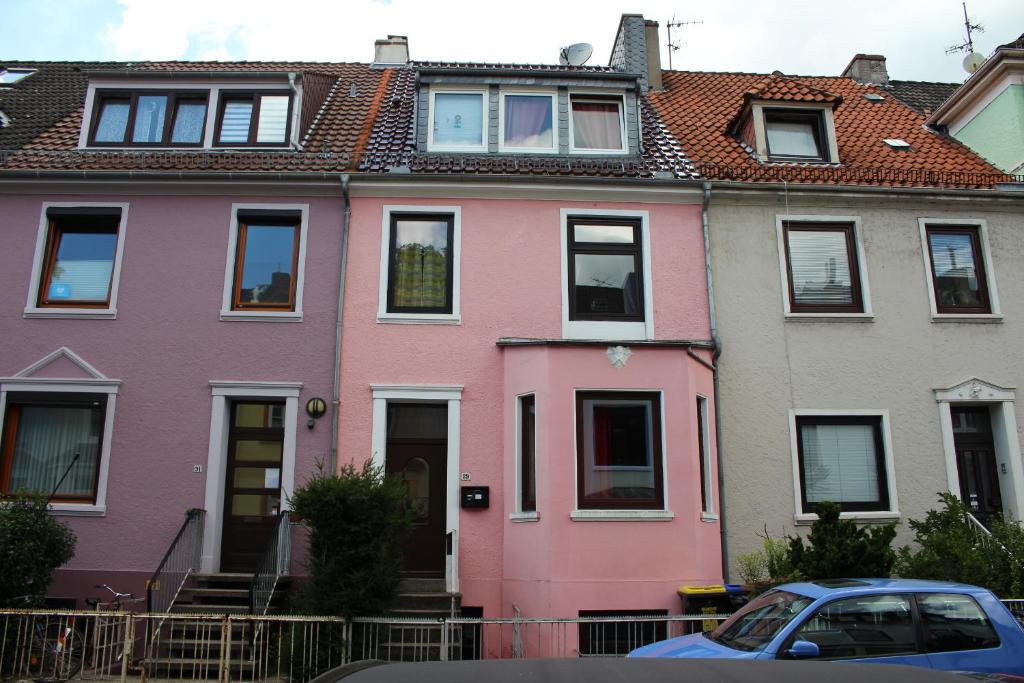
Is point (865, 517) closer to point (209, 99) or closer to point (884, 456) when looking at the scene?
point (884, 456)

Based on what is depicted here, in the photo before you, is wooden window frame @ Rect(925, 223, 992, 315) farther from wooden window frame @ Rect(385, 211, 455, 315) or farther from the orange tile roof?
wooden window frame @ Rect(385, 211, 455, 315)

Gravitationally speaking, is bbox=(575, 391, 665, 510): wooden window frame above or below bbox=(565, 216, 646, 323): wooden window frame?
below

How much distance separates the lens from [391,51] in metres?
20.0

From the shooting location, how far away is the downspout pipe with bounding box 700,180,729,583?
12.5 meters

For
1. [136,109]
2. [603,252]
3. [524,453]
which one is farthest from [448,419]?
[136,109]

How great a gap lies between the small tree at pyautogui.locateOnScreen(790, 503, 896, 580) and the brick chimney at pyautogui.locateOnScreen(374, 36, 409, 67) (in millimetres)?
14800

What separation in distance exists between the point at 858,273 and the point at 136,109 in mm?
12936

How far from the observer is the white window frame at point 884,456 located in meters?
12.7

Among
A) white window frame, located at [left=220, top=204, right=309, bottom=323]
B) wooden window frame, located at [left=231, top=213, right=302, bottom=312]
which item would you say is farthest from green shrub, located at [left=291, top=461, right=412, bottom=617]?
wooden window frame, located at [left=231, top=213, right=302, bottom=312]

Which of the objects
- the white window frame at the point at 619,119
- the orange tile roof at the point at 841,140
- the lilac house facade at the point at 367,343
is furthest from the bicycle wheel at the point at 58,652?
the orange tile roof at the point at 841,140

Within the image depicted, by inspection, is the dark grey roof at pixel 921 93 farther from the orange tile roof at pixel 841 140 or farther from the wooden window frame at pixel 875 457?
the wooden window frame at pixel 875 457

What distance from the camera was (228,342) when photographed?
12.9m

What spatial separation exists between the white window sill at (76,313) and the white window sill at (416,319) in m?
4.25

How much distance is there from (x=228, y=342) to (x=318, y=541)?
4546 mm
